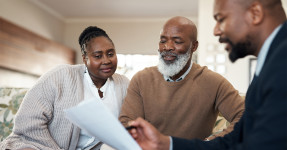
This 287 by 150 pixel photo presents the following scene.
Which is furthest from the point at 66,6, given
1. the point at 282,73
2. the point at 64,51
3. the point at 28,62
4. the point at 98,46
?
the point at 282,73

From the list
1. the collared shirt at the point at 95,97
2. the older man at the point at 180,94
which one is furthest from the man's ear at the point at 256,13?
the collared shirt at the point at 95,97

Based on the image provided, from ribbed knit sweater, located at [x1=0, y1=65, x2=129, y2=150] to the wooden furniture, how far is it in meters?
3.93

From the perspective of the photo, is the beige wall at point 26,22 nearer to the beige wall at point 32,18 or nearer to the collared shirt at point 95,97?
the beige wall at point 32,18

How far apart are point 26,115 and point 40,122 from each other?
0.08 m

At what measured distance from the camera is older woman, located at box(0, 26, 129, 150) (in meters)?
1.73

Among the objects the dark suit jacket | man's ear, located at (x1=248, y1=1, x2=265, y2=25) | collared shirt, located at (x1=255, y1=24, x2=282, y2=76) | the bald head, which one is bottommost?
the dark suit jacket

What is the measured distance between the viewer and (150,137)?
3.78 feet

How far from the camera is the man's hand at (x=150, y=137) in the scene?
1147 millimetres

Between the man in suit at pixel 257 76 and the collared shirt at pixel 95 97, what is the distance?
0.74 meters

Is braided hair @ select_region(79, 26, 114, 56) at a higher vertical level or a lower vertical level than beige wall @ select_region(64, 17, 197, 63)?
lower

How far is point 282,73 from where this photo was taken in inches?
29.0

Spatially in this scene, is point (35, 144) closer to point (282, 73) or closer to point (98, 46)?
point (98, 46)

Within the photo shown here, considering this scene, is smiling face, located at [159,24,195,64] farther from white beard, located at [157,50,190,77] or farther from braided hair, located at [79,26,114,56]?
→ braided hair, located at [79,26,114,56]

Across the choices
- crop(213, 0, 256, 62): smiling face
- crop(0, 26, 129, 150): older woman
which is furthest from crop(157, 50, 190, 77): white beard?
crop(213, 0, 256, 62): smiling face
